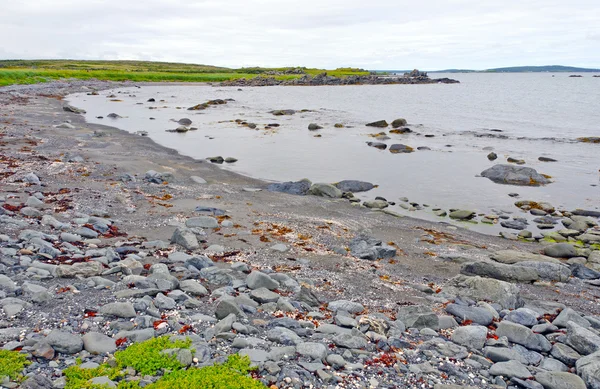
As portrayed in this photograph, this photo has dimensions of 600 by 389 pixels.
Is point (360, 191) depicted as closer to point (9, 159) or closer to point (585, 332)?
point (585, 332)

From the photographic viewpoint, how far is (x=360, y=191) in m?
23.3

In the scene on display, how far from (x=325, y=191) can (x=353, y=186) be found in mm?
2617

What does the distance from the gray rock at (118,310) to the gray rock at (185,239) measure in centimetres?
477

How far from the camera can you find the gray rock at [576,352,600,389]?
6.71 meters

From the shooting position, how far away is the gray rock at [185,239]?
12.3 metres

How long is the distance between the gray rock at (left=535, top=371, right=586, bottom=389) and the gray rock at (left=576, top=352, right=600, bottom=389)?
0.17 meters

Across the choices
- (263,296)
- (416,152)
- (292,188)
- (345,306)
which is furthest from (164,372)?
(416,152)

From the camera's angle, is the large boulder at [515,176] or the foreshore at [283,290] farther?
the large boulder at [515,176]

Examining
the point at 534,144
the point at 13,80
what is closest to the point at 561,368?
the point at 534,144

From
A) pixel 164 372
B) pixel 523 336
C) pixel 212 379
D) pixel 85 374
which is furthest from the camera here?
pixel 523 336

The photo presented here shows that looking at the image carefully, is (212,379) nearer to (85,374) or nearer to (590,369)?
(85,374)

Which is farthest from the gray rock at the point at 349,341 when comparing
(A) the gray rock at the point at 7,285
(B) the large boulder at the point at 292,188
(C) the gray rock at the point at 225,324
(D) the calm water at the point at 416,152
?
(B) the large boulder at the point at 292,188

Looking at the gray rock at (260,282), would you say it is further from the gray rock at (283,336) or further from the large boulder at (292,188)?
the large boulder at (292,188)

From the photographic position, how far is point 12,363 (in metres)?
5.57
